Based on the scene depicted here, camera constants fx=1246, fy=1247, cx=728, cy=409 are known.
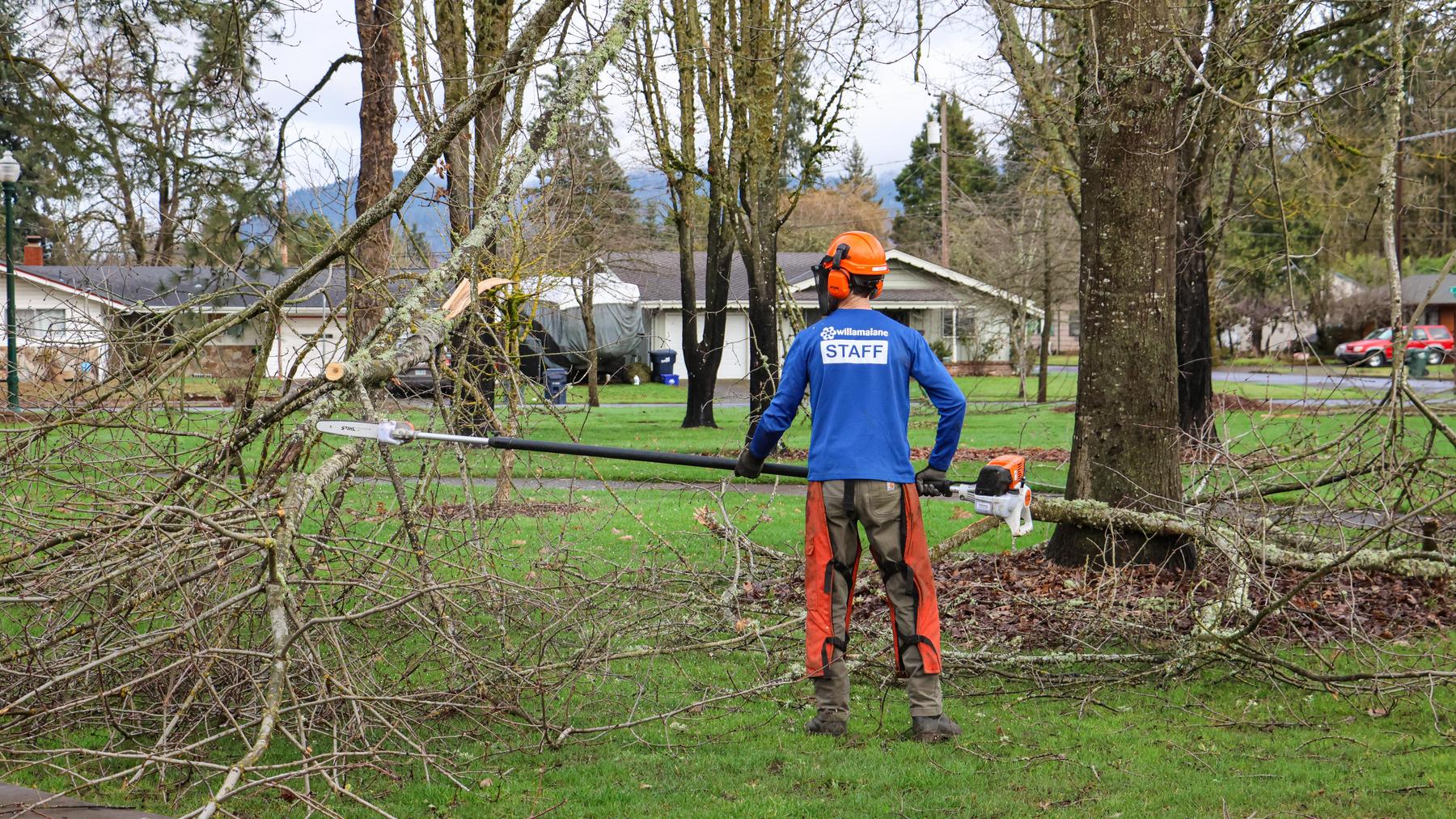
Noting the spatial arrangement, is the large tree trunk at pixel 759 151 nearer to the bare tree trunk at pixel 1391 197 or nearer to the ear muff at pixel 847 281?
the bare tree trunk at pixel 1391 197

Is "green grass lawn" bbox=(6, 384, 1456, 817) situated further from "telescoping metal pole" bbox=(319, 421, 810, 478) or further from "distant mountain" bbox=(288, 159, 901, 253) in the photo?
"distant mountain" bbox=(288, 159, 901, 253)

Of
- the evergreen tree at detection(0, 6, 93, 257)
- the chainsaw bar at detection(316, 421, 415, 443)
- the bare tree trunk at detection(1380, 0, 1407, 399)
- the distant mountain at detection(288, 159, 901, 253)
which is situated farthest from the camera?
the evergreen tree at detection(0, 6, 93, 257)

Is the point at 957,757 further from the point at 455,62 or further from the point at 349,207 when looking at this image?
the point at 455,62

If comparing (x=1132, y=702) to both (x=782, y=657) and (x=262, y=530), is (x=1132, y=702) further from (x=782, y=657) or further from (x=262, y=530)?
(x=262, y=530)

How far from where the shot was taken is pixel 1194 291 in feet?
53.0

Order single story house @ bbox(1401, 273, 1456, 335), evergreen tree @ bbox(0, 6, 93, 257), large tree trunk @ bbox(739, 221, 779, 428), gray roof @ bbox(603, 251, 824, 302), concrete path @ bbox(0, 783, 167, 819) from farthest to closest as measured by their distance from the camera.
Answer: single story house @ bbox(1401, 273, 1456, 335) → gray roof @ bbox(603, 251, 824, 302) → large tree trunk @ bbox(739, 221, 779, 428) → evergreen tree @ bbox(0, 6, 93, 257) → concrete path @ bbox(0, 783, 167, 819)

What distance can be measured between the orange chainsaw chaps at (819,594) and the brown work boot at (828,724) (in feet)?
0.63

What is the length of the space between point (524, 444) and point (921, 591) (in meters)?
1.86

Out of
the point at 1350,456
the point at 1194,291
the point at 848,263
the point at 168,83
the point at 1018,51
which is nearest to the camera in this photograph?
the point at 848,263

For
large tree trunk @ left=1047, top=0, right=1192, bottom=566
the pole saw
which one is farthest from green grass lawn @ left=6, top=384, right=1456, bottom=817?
the pole saw

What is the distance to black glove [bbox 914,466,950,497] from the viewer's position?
5430mm

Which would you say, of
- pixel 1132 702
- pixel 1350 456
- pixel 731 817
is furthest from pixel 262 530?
pixel 1350 456

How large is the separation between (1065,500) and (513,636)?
11.4 feet

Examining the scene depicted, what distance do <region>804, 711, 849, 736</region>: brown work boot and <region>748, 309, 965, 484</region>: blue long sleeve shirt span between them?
1018mm
